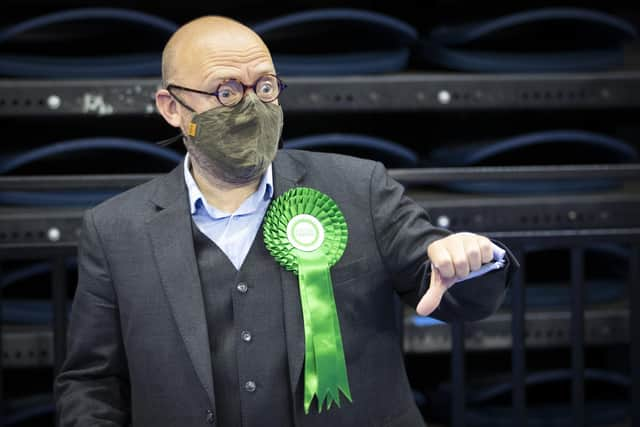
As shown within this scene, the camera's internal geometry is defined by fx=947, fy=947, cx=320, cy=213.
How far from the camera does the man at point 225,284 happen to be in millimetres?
1211

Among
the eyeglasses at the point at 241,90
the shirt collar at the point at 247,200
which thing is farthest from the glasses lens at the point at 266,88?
the shirt collar at the point at 247,200

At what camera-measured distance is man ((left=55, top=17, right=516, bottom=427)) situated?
1211 mm

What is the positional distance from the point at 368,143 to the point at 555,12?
44 centimetres

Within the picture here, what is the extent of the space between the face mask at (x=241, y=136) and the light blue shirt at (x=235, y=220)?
0.13 ft

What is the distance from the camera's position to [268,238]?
1.21 m

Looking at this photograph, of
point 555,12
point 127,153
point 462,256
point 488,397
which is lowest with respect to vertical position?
point 488,397

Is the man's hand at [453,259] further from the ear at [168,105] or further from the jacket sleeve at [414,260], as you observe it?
the ear at [168,105]

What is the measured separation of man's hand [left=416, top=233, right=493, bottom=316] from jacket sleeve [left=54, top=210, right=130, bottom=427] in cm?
44

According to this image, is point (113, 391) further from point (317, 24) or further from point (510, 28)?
point (510, 28)

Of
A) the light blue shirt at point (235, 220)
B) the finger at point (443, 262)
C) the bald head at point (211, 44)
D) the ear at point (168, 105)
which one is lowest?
the finger at point (443, 262)

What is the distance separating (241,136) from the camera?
1213 mm

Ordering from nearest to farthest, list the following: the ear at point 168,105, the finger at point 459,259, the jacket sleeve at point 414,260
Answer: the finger at point 459,259 → the jacket sleeve at point 414,260 → the ear at point 168,105

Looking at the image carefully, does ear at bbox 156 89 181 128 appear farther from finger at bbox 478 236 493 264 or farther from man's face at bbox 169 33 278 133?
finger at bbox 478 236 493 264

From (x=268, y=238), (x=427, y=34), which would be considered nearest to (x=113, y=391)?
(x=268, y=238)
